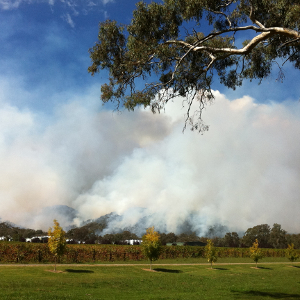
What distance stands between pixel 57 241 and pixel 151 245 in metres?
8.65

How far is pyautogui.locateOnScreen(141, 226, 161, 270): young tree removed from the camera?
2712 centimetres

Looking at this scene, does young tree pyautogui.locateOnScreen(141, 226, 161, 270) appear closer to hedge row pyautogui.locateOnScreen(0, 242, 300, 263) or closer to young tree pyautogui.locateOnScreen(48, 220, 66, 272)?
hedge row pyautogui.locateOnScreen(0, 242, 300, 263)

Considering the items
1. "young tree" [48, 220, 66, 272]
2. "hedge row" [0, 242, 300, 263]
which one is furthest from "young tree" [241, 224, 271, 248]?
"young tree" [48, 220, 66, 272]

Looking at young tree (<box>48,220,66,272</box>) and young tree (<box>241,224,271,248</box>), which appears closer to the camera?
young tree (<box>48,220,66,272</box>)

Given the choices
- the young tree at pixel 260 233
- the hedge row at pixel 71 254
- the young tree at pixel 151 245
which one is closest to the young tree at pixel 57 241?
the hedge row at pixel 71 254

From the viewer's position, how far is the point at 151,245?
27125 mm

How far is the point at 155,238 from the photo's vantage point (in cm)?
2748

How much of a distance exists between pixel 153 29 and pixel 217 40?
339cm

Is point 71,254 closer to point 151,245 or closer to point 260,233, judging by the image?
point 151,245

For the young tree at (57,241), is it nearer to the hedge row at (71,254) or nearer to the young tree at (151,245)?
the hedge row at (71,254)

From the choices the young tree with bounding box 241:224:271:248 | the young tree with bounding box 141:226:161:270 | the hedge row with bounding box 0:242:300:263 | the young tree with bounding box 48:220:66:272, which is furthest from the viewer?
the young tree with bounding box 241:224:271:248

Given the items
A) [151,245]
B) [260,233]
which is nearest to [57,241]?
[151,245]

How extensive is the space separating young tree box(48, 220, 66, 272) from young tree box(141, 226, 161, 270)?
7.80 m

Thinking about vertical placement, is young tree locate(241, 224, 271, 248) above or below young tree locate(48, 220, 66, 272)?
below
